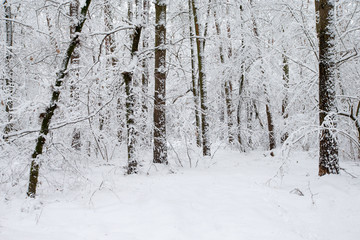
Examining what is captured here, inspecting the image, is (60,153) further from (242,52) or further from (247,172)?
(242,52)

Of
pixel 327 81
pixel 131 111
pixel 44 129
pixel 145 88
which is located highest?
pixel 145 88

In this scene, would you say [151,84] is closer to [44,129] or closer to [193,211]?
[44,129]

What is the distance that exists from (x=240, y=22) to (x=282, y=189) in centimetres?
773

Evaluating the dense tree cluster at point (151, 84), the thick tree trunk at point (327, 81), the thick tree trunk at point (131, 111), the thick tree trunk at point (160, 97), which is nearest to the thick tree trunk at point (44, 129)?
the dense tree cluster at point (151, 84)

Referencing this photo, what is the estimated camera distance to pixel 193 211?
4.20 m

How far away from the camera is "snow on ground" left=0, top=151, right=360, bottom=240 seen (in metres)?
3.45

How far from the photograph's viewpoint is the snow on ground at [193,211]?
3.45 metres

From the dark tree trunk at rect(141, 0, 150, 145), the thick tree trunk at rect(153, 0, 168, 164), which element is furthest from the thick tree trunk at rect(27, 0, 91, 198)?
the thick tree trunk at rect(153, 0, 168, 164)

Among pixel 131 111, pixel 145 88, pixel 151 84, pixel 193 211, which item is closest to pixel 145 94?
pixel 131 111

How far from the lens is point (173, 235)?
3.38 metres

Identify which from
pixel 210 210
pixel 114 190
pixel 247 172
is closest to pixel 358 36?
pixel 247 172

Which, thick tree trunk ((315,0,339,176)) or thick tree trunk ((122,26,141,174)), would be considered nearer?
thick tree trunk ((315,0,339,176))

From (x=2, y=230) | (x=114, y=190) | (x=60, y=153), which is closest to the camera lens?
(x=2, y=230)

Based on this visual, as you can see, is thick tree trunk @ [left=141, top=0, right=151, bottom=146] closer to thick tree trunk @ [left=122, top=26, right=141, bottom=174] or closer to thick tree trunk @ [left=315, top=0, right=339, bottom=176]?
thick tree trunk @ [left=122, top=26, right=141, bottom=174]
